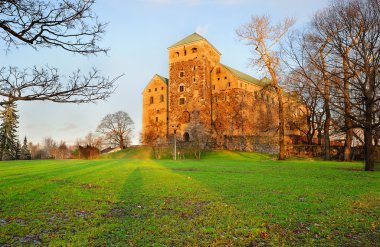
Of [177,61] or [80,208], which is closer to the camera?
[80,208]

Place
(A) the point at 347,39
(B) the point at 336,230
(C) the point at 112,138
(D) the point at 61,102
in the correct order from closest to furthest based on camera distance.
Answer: (B) the point at 336,230, (D) the point at 61,102, (A) the point at 347,39, (C) the point at 112,138

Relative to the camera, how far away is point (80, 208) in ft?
22.0

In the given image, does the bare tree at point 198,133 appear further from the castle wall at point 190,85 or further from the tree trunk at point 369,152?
the tree trunk at point 369,152

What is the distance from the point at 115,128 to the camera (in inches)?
2549

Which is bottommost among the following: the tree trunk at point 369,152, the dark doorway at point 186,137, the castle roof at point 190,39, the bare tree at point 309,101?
the tree trunk at point 369,152

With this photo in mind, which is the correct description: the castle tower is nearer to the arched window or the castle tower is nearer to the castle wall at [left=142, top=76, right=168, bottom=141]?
the arched window

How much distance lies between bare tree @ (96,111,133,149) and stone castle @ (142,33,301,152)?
13954 mm

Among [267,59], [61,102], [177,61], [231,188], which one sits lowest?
[231,188]

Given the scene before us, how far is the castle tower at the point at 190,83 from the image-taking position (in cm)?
4847

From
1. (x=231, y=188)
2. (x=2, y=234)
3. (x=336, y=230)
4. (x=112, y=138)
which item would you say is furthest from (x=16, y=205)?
(x=112, y=138)

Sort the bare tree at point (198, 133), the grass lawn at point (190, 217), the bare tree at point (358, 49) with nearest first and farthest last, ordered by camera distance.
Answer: the grass lawn at point (190, 217), the bare tree at point (358, 49), the bare tree at point (198, 133)

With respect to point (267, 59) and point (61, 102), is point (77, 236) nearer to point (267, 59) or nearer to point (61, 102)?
point (61, 102)

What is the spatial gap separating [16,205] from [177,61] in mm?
46497

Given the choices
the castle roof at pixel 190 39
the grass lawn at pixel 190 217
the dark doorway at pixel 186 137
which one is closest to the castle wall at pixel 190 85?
the dark doorway at pixel 186 137
